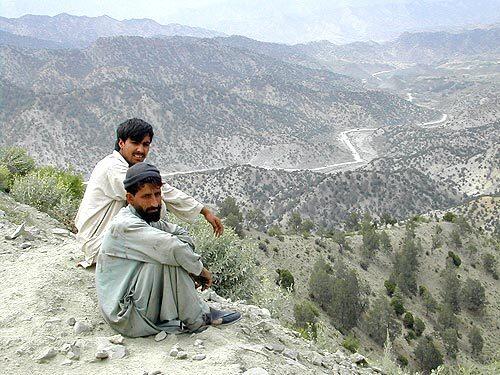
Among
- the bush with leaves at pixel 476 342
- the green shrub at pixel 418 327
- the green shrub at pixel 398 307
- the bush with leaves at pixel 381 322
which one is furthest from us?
the green shrub at pixel 398 307

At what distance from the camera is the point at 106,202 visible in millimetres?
5566

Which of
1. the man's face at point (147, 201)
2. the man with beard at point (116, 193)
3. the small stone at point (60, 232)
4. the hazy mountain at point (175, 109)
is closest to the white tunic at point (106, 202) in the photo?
the man with beard at point (116, 193)

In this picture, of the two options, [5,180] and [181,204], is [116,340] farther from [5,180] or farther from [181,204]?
[5,180]

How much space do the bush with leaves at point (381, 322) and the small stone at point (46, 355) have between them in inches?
1043

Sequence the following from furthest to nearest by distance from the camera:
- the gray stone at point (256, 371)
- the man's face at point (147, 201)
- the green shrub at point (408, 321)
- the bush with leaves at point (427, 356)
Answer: the green shrub at point (408, 321), the bush with leaves at point (427, 356), the man's face at point (147, 201), the gray stone at point (256, 371)

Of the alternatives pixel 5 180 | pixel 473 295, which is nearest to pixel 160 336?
pixel 5 180

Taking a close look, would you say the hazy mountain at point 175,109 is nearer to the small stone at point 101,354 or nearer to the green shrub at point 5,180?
the green shrub at point 5,180

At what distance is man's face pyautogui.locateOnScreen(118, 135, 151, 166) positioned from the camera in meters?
5.57

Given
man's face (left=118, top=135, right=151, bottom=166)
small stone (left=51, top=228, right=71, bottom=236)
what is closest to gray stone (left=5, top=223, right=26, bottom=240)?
small stone (left=51, top=228, right=71, bottom=236)

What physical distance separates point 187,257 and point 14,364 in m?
1.77

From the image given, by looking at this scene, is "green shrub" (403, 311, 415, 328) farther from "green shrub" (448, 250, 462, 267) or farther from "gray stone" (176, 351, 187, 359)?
"gray stone" (176, 351, 187, 359)

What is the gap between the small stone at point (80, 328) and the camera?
4812 millimetres

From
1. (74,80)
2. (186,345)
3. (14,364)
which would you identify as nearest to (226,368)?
(186,345)

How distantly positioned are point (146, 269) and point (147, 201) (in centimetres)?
64
